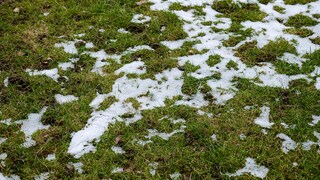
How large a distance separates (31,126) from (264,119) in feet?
12.3

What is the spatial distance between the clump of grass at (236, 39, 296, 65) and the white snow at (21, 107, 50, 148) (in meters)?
3.95

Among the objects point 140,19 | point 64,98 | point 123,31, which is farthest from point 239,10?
point 64,98

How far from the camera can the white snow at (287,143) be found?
5156 mm

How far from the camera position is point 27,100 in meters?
6.22

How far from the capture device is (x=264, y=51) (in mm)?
7164

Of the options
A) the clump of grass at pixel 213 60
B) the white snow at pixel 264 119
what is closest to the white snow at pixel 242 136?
the white snow at pixel 264 119

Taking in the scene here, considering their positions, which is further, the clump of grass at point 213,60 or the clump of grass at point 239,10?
the clump of grass at point 239,10

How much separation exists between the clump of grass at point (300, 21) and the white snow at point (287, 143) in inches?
138

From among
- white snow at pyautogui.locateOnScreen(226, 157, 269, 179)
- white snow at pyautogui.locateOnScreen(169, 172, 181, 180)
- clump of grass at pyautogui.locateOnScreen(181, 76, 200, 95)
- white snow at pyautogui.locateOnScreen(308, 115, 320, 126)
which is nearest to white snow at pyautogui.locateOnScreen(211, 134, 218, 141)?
white snow at pyautogui.locateOnScreen(226, 157, 269, 179)

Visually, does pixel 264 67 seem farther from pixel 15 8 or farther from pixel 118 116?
pixel 15 8

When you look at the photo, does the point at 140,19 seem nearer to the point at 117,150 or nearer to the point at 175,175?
the point at 117,150

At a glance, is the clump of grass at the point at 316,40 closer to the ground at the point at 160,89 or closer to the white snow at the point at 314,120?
the ground at the point at 160,89

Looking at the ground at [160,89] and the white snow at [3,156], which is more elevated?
the ground at [160,89]

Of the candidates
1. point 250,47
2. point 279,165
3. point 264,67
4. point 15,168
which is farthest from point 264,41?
point 15,168
